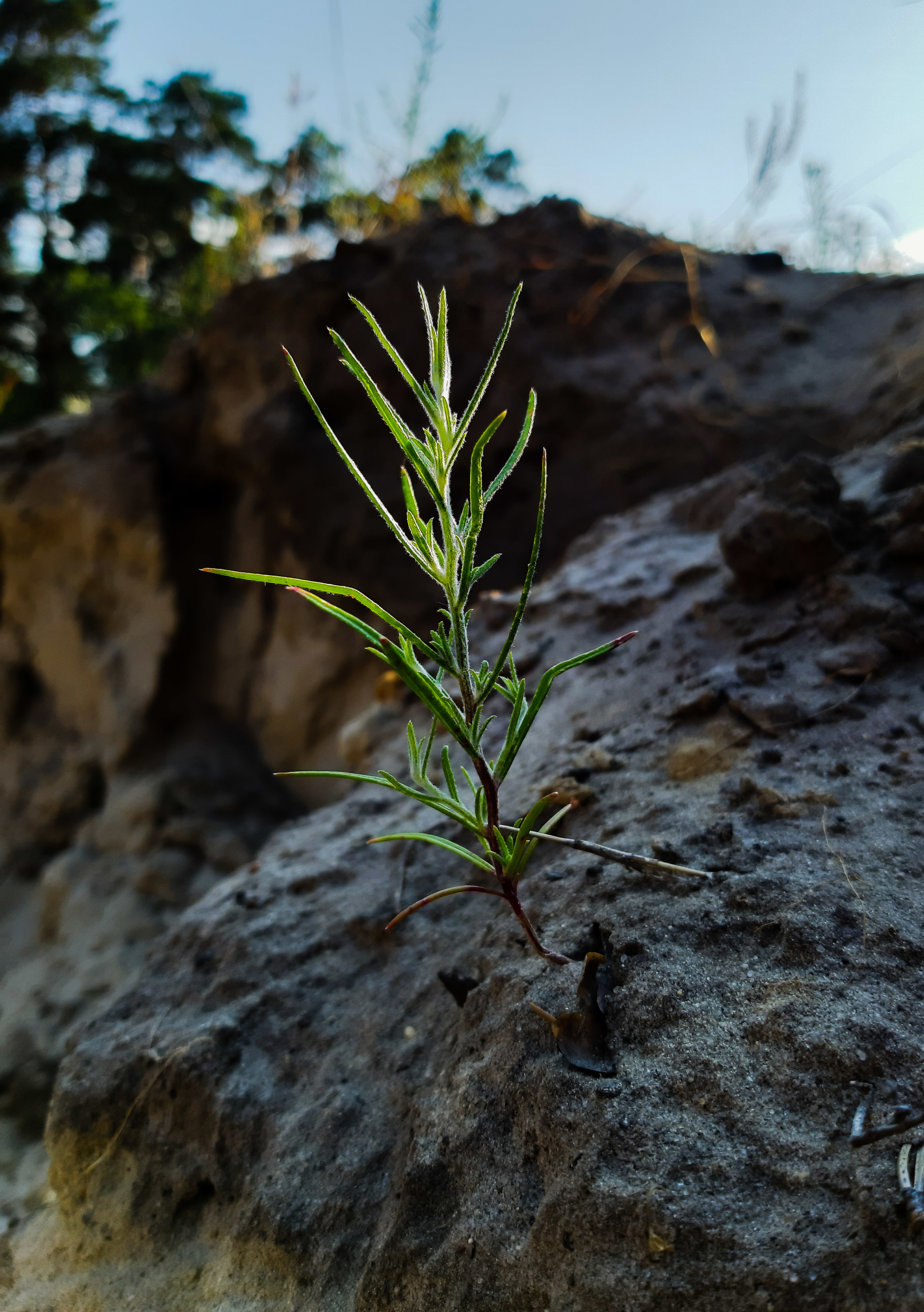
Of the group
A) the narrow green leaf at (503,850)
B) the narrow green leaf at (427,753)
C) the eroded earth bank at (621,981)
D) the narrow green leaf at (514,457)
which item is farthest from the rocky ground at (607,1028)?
the narrow green leaf at (514,457)

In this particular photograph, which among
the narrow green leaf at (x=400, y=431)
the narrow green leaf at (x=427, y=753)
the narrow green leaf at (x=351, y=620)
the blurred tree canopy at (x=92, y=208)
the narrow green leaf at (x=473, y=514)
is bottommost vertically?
the narrow green leaf at (x=427, y=753)

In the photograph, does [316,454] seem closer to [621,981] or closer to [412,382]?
[412,382]

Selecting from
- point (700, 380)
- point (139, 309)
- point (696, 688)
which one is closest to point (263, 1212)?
point (696, 688)

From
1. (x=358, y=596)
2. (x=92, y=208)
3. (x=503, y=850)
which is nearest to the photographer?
(x=358, y=596)

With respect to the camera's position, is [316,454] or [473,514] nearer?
[473,514]

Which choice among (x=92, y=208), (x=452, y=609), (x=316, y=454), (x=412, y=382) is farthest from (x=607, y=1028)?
(x=92, y=208)

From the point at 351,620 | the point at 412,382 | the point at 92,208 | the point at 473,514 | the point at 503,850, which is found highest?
the point at 92,208

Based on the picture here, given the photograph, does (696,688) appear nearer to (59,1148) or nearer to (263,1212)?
(263,1212)

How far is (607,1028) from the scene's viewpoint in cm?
93

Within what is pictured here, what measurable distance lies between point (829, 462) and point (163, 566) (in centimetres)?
331

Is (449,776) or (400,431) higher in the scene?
(400,431)

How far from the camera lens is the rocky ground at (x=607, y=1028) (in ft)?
2.52

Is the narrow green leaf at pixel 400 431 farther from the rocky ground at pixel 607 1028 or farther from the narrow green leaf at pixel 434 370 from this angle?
the rocky ground at pixel 607 1028

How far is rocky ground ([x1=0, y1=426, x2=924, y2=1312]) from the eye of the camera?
0.77 metres
